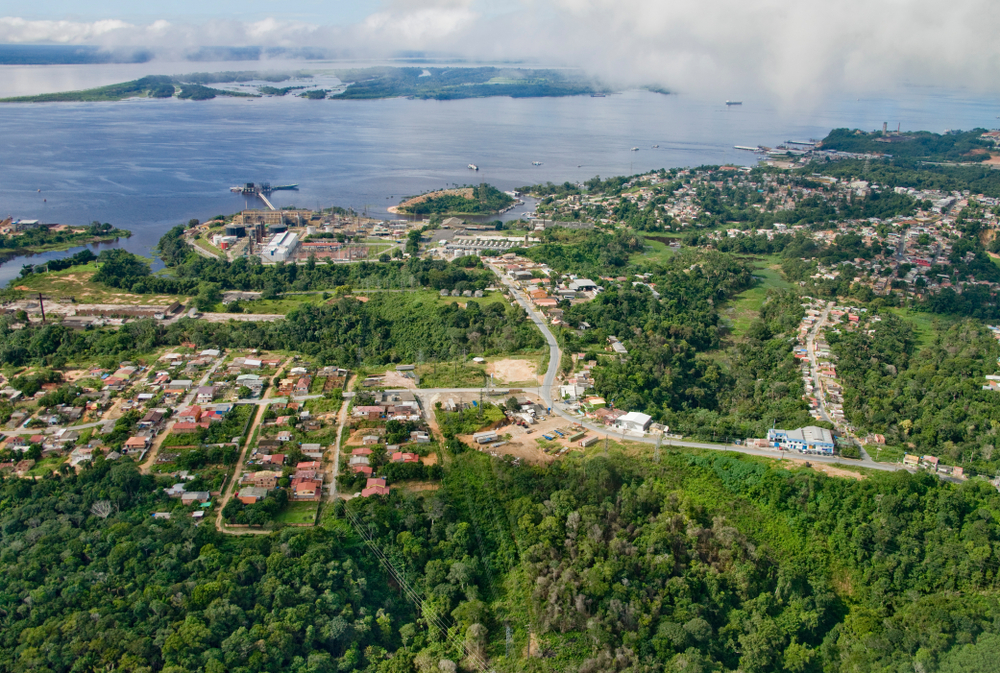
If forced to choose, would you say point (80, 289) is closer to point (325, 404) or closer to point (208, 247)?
point (208, 247)

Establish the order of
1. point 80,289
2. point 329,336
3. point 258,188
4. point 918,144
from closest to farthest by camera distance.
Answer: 1. point 329,336
2. point 80,289
3. point 258,188
4. point 918,144

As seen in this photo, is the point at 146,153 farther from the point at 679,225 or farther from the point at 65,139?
the point at 679,225

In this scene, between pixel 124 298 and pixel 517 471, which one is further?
pixel 124 298

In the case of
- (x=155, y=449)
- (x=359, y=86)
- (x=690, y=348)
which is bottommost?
(x=155, y=449)

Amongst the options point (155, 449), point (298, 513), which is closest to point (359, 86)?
point (155, 449)

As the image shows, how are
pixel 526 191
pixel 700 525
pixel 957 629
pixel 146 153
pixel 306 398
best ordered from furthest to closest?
pixel 146 153, pixel 526 191, pixel 306 398, pixel 700 525, pixel 957 629

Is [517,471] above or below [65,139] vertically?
below

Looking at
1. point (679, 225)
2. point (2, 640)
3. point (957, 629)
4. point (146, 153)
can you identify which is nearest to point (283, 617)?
point (2, 640)
